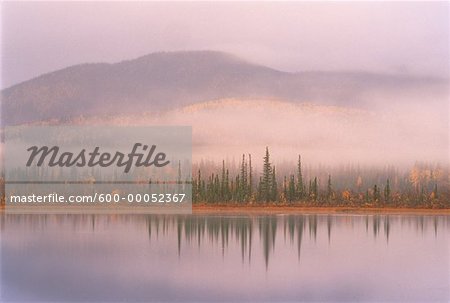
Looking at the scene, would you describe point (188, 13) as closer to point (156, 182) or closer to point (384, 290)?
point (156, 182)

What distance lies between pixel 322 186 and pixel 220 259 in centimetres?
304

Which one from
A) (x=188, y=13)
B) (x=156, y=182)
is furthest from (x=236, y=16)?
(x=156, y=182)

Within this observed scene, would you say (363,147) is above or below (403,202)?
above

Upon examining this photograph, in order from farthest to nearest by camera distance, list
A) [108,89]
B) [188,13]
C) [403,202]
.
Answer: [403,202], [108,89], [188,13]

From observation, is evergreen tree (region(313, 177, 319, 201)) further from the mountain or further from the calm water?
the mountain

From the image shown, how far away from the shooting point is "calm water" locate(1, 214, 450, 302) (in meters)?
8.44

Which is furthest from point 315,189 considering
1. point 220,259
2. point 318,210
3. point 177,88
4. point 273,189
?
point 220,259

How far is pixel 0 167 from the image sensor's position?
436 inches

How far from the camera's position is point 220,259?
9.32 metres

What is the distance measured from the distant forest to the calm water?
0.36 meters

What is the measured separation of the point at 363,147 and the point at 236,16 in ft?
9.35

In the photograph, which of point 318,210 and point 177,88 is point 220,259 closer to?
point 177,88

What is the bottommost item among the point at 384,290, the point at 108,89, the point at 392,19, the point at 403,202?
the point at 384,290

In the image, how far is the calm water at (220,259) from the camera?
332 inches
